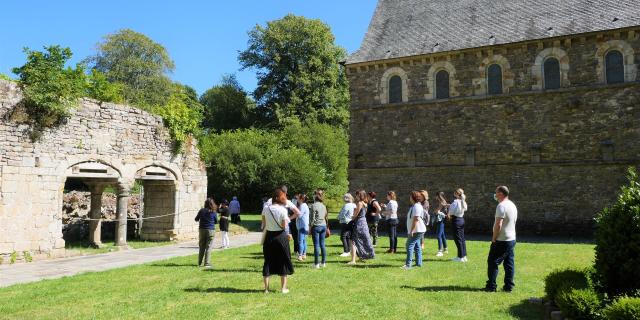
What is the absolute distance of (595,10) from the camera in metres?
20.6

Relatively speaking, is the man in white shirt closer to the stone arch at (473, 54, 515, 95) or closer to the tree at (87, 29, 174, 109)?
the stone arch at (473, 54, 515, 95)

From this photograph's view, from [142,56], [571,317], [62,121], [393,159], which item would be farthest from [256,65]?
[571,317]

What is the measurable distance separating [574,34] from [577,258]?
11067mm

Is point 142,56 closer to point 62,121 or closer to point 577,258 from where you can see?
point 62,121

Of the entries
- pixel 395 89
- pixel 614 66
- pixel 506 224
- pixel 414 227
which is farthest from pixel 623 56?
pixel 506 224

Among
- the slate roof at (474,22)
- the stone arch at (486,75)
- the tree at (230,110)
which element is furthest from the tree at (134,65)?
the stone arch at (486,75)

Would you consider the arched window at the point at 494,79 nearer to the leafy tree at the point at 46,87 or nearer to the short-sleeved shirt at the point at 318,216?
the short-sleeved shirt at the point at 318,216

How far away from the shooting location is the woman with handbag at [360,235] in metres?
11.4

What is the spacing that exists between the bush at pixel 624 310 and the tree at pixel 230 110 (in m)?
40.6

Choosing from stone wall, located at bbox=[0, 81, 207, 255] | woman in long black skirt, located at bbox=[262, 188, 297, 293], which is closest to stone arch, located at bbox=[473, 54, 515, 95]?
stone wall, located at bbox=[0, 81, 207, 255]

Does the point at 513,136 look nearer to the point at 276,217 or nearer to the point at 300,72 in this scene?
the point at 276,217

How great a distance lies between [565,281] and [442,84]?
55.1 ft

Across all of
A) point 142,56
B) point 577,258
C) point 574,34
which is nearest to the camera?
point 577,258

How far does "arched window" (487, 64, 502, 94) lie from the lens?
21.6 metres
